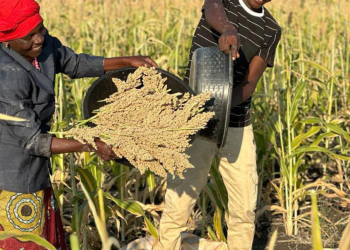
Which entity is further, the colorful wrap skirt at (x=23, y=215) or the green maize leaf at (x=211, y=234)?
the green maize leaf at (x=211, y=234)

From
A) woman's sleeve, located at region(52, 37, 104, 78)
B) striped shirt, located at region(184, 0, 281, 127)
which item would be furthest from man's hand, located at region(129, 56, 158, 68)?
striped shirt, located at region(184, 0, 281, 127)

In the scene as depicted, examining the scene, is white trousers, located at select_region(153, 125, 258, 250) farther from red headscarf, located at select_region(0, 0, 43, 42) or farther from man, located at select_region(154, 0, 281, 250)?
red headscarf, located at select_region(0, 0, 43, 42)

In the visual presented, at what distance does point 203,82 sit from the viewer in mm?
2598

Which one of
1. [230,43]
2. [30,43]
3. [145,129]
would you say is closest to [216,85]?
[230,43]

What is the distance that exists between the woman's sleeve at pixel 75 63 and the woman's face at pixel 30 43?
0.28m

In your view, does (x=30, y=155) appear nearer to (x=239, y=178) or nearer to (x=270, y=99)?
(x=239, y=178)

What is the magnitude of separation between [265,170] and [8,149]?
256cm

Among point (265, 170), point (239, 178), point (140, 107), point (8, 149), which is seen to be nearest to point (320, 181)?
point (265, 170)

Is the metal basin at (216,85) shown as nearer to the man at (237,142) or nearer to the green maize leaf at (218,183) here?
the man at (237,142)

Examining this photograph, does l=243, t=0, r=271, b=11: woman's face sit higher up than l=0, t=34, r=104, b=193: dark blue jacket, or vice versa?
l=243, t=0, r=271, b=11: woman's face

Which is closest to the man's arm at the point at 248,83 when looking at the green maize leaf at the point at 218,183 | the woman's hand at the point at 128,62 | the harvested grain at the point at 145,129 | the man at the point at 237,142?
the man at the point at 237,142

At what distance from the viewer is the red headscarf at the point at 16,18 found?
2127mm

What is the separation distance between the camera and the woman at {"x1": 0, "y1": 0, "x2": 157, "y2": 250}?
6.93 feet

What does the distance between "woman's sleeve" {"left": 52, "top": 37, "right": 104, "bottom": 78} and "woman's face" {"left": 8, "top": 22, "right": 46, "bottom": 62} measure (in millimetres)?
280
